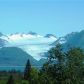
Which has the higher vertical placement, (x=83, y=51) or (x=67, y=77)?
(x=83, y=51)

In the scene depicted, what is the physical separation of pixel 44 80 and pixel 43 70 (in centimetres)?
158

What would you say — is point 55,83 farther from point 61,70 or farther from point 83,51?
point 83,51

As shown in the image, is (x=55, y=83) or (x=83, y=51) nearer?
(x=55, y=83)

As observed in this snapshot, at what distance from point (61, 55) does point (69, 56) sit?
1158 millimetres

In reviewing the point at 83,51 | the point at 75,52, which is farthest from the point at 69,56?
the point at 83,51

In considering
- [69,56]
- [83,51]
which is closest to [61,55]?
[69,56]

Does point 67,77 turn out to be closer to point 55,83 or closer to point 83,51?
point 55,83

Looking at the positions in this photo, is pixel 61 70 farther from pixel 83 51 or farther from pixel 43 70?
pixel 83 51

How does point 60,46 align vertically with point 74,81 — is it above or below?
above

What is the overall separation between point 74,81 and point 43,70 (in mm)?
4559

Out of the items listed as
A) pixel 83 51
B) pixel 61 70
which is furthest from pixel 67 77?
pixel 83 51

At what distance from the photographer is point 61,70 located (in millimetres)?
56750

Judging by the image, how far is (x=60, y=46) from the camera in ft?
196

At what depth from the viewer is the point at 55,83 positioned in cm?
5700
